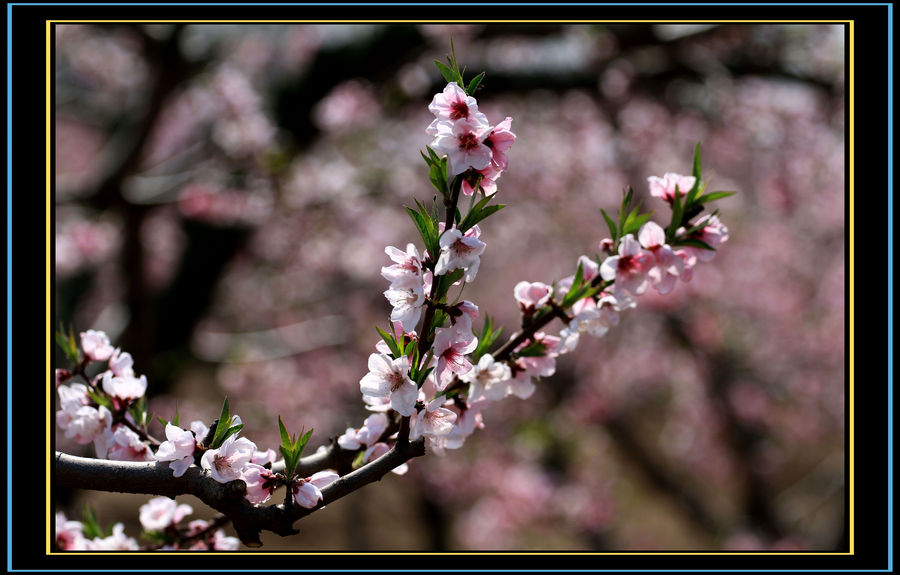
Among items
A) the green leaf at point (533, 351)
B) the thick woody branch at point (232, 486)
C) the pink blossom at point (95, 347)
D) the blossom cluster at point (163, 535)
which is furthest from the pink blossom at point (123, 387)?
the green leaf at point (533, 351)

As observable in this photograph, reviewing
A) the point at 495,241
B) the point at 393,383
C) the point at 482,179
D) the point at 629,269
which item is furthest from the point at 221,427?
the point at 495,241

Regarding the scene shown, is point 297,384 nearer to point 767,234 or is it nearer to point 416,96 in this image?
point 416,96

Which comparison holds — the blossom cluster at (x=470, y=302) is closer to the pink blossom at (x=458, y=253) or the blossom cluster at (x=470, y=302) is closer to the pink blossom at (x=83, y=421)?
the pink blossom at (x=458, y=253)

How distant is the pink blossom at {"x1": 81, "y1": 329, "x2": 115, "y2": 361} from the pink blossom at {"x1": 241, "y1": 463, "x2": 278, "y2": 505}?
2.00 ft

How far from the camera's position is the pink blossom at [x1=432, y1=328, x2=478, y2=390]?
3.79ft

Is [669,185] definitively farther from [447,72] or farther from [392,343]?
[392,343]

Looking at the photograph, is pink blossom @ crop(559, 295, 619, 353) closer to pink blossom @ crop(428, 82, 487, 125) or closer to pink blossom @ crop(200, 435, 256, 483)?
pink blossom @ crop(428, 82, 487, 125)

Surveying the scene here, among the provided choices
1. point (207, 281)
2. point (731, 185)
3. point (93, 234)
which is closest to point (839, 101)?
point (731, 185)

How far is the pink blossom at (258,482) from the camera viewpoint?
1219mm

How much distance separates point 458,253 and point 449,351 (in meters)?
0.19

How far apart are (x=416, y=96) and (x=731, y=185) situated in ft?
11.2

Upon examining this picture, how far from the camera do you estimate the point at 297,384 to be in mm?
8273

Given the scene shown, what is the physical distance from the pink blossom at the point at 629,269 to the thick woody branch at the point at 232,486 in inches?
20.9
